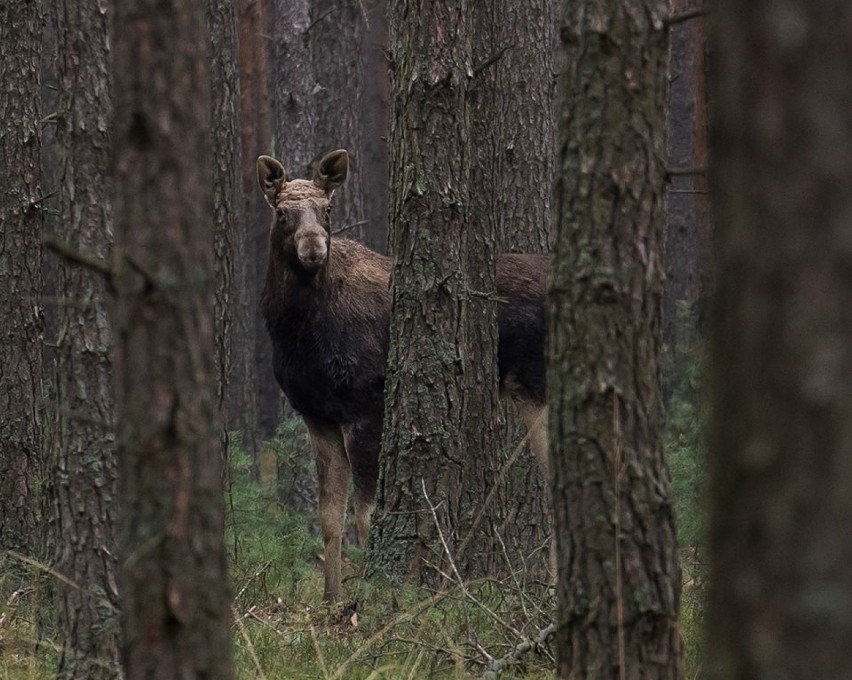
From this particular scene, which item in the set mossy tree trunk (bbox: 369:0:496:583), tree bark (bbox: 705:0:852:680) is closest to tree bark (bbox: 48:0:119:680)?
mossy tree trunk (bbox: 369:0:496:583)

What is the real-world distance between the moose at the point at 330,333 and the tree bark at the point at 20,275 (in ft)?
6.96

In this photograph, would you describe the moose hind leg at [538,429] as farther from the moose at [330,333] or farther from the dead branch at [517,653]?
the dead branch at [517,653]

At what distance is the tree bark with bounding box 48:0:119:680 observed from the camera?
579 centimetres

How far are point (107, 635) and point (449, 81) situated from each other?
440cm

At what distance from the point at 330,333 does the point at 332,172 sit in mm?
1373

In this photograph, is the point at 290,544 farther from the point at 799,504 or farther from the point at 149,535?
the point at 799,504

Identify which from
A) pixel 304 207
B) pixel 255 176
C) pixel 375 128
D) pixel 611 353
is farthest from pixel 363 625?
pixel 375 128

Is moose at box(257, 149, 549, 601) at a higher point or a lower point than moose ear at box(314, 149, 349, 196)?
lower

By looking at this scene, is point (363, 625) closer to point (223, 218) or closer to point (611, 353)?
point (611, 353)

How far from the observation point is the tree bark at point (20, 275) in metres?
9.50

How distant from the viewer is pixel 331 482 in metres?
11.2

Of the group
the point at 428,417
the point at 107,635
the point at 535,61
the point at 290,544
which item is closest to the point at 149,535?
the point at 107,635

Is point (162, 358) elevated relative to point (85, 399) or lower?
elevated

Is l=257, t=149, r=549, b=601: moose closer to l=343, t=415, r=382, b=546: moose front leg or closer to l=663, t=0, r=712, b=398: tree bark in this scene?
l=343, t=415, r=382, b=546: moose front leg
